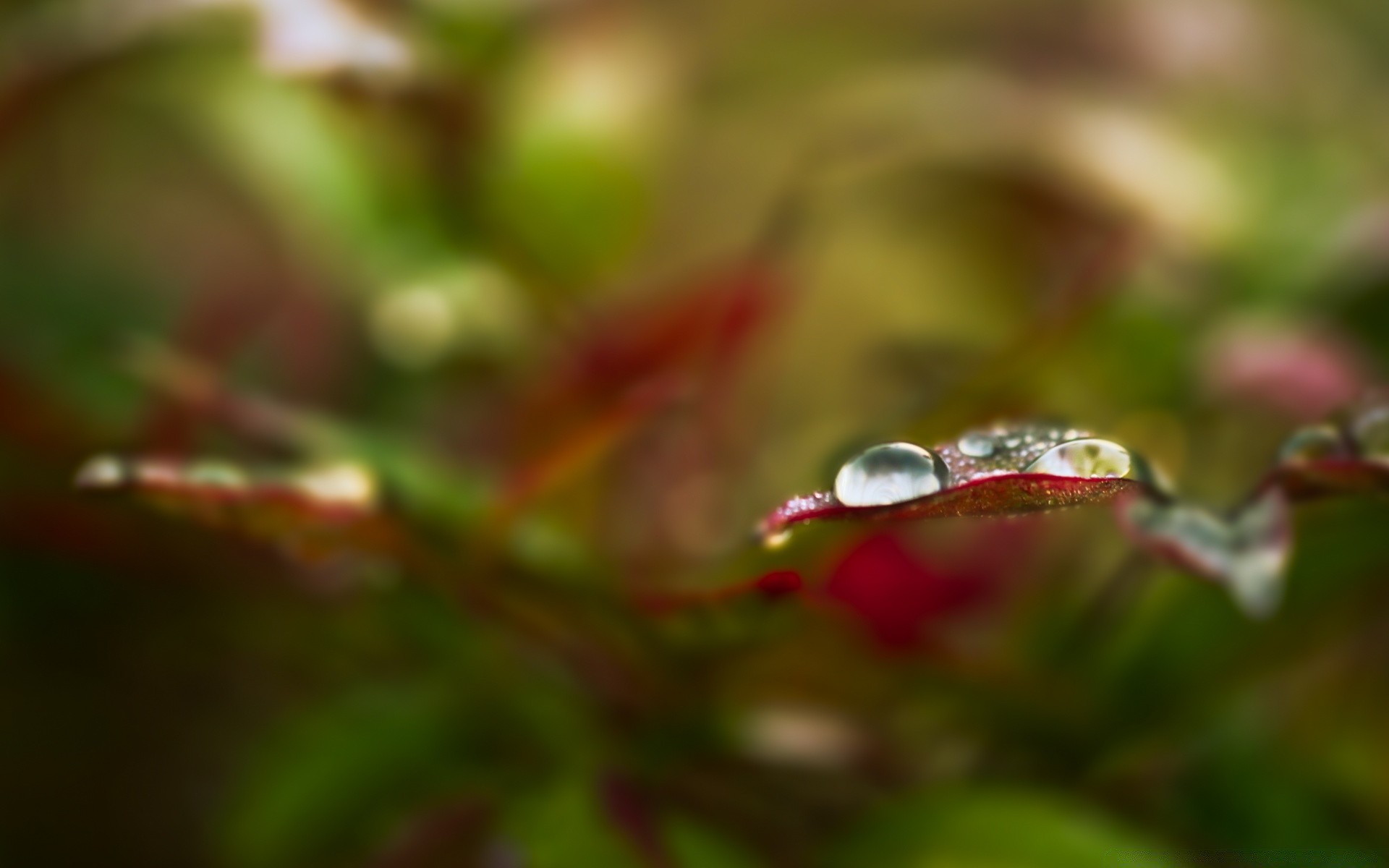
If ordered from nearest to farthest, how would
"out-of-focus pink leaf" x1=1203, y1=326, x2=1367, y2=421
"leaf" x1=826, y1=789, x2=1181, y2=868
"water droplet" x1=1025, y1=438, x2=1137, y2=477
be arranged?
1. "water droplet" x1=1025, y1=438, x2=1137, y2=477
2. "leaf" x1=826, y1=789, x2=1181, y2=868
3. "out-of-focus pink leaf" x1=1203, y1=326, x2=1367, y2=421

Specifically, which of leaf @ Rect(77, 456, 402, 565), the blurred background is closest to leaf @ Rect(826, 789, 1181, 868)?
the blurred background

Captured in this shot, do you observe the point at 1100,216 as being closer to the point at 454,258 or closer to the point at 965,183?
the point at 965,183

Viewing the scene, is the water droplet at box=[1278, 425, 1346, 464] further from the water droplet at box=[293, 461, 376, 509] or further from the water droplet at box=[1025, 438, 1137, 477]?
the water droplet at box=[293, 461, 376, 509]

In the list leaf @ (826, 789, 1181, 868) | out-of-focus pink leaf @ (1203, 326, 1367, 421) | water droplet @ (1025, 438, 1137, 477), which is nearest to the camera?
water droplet @ (1025, 438, 1137, 477)

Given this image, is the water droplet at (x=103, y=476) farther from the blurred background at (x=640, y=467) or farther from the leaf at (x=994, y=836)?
the leaf at (x=994, y=836)

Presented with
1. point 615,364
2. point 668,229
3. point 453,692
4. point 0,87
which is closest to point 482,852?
point 453,692

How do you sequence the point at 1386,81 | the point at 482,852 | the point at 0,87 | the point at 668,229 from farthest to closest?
1. the point at 668,229
2. the point at 1386,81
3. the point at 0,87
4. the point at 482,852

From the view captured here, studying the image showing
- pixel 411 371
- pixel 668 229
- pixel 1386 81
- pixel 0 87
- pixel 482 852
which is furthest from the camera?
pixel 668 229
